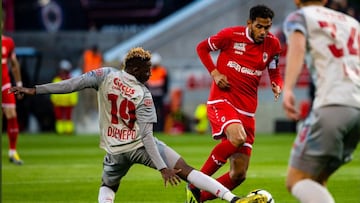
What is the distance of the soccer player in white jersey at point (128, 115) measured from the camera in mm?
9859

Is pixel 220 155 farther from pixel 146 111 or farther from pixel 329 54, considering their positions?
pixel 329 54

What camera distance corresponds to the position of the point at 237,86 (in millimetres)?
11141

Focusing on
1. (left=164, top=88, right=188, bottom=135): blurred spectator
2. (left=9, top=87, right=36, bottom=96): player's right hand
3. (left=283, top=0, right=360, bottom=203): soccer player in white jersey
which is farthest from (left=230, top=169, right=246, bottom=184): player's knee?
(left=164, top=88, right=188, bottom=135): blurred spectator

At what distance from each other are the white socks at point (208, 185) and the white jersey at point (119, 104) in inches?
21.7

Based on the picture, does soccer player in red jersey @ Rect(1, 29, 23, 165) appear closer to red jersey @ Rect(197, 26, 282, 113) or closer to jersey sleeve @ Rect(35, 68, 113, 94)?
red jersey @ Rect(197, 26, 282, 113)

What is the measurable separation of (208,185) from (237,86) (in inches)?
63.3

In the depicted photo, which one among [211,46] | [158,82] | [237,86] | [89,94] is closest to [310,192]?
[237,86]

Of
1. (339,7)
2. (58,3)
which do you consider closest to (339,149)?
(339,7)

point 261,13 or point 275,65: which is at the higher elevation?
point 261,13

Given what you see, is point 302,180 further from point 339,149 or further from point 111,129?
point 111,129

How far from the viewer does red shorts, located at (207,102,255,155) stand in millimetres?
10977

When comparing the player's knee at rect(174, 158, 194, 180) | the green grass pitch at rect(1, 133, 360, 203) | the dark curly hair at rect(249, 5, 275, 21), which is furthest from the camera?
the green grass pitch at rect(1, 133, 360, 203)

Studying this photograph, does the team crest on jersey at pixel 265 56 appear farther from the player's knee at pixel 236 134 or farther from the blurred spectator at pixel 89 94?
the blurred spectator at pixel 89 94

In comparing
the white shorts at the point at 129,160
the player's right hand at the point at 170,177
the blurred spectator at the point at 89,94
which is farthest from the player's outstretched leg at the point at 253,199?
the blurred spectator at the point at 89,94
